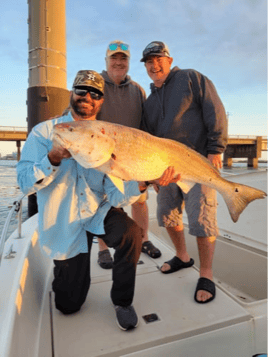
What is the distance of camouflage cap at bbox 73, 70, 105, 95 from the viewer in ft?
7.61

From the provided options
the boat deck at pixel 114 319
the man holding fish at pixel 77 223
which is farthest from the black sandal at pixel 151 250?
the man holding fish at pixel 77 223

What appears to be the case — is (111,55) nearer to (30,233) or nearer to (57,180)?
(57,180)

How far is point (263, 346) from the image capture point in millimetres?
2141

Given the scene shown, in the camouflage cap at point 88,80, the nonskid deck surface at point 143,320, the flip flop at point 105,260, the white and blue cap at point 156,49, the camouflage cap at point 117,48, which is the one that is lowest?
the nonskid deck surface at point 143,320

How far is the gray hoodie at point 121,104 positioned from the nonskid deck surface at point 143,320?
A: 2.01m

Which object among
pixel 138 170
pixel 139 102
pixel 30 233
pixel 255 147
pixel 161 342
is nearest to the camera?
pixel 161 342

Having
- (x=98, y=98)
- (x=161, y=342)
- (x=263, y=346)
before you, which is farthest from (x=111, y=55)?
(x=263, y=346)

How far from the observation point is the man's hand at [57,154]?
200cm

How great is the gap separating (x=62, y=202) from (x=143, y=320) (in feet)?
4.17

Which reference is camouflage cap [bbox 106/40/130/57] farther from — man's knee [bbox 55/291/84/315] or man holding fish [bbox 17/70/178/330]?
man's knee [bbox 55/291/84/315]

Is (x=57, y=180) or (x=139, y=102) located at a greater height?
(x=139, y=102)

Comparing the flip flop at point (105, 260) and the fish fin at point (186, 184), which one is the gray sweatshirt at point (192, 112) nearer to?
the fish fin at point (186, 184)

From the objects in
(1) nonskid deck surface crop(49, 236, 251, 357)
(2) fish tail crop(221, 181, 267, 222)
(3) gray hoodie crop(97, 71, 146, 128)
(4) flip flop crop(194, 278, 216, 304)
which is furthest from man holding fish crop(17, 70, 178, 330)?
(3) gray hoodie crop(97, 71, 146, 128)

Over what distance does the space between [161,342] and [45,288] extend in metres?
1.44
